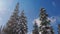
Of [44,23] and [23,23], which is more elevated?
[23,23]

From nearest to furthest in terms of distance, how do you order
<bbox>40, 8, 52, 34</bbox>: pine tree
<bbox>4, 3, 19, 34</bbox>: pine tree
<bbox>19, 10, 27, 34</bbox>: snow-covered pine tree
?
<bbox>40, 8, 52, 34</bbox>: pine tree < <bbox>4, 3, 19, 34</bbox>: pine tree < <bbox>19, 10, 27, 34</bbox>: snow-covered pine tree

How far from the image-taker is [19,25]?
185 ft

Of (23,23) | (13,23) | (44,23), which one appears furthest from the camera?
(23,23)

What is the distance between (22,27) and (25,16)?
477 cm

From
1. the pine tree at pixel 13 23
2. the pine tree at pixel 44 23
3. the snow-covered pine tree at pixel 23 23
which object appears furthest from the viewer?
the snow-covered pine tree at pixel 23 23

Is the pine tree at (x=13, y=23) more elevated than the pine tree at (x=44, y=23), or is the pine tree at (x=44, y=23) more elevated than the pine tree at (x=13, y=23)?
the pine tree at (x=13, y=23)

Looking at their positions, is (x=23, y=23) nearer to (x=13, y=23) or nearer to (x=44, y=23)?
(x=13, y=23)

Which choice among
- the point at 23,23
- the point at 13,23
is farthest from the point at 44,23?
the point at 13,23

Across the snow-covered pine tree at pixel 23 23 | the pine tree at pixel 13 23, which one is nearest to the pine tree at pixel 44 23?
the snow-covered pine tree at pixel 23 23

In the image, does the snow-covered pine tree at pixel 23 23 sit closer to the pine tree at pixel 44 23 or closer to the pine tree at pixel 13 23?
the pine tree at pixel 13 23

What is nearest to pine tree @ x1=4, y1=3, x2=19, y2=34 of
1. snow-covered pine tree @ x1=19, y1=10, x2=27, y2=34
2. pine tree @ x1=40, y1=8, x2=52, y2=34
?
snow-covered pine tree @ x1=19, y1=10, x2=27, y2=34

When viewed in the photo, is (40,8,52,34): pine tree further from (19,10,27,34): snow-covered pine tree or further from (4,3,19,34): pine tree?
(4,3,19,34): pine tree

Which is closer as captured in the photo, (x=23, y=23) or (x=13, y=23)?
(x=13, y=23)

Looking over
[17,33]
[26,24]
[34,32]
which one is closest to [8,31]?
[17,33]
